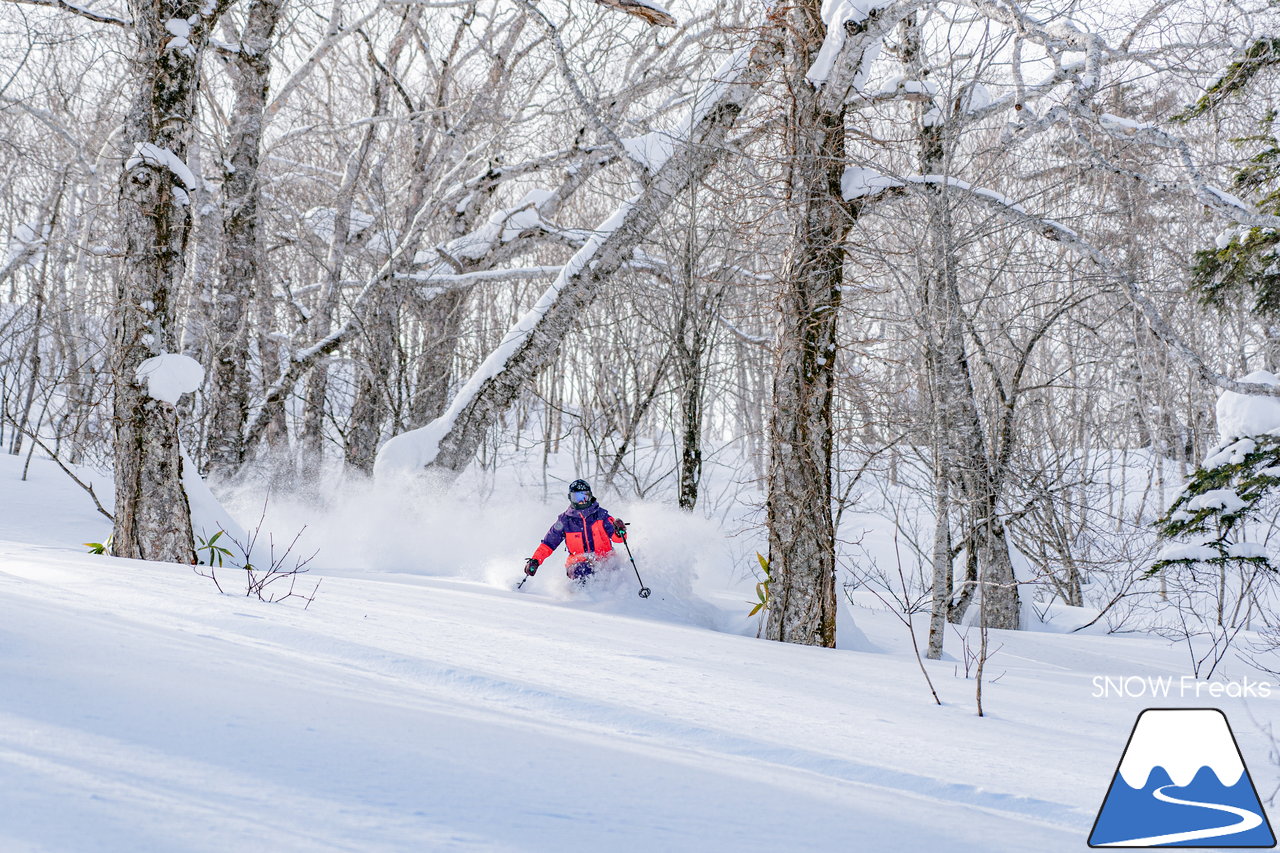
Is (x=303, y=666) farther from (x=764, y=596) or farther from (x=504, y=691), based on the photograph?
(x=764, y=596)

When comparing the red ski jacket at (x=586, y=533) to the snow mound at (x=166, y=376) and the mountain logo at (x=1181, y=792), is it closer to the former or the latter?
the snow mound at (x=166, y=376)

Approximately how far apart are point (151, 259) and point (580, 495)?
3807 millimetres

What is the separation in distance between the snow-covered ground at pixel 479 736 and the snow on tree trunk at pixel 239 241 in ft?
25.1

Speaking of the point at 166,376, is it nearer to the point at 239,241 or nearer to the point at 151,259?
the point at 151,259

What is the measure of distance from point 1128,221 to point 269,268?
15004 millimetres

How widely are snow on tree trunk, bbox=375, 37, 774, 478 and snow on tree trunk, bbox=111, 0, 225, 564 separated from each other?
10.6 feet

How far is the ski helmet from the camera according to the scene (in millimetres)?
7043

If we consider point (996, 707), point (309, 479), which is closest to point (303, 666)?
point (996, 707)

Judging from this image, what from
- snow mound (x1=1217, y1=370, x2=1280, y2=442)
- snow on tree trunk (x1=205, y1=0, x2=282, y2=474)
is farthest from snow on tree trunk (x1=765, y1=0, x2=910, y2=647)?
snow on tree trunk (x1=205, y1=0, x2=282, y2=474)

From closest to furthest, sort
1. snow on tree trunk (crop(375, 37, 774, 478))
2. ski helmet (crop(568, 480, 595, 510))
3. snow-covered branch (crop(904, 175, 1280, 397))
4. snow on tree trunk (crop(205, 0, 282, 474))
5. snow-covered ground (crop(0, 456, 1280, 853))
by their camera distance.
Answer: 1. snow-covered ground (crop(0, 456, 1280, 853))
2. snow-covered branch (crop(904, 175, 1280, 397))
3. ski helmet (crop(568, 480, 595, 510))
4. snow on tree trunk (crop(375, 37, 774, 478))
5. snow on tree trunk (crop(205, 0, 282, 474))

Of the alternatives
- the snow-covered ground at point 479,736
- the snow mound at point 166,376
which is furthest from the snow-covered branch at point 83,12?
the snow-covered ground at point 479,736

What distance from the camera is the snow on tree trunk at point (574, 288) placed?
840cm

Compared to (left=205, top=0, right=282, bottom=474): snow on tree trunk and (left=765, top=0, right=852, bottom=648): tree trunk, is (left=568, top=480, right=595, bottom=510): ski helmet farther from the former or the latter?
(left=205, top=0, right=282, bottom=474): snow on tree trunk

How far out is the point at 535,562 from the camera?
7.04m
